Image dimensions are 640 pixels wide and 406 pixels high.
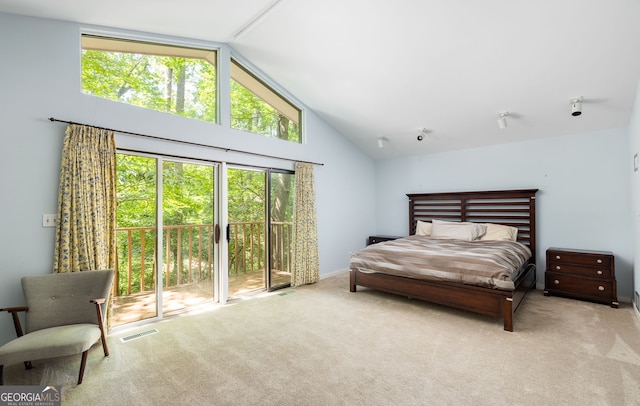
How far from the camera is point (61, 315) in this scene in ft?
7.97

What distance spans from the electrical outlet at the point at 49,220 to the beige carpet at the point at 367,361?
1193 mm

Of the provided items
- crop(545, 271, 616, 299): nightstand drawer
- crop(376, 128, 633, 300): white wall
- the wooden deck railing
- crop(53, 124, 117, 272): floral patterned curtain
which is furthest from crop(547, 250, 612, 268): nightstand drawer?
crop(53, 124, 117, 272): floral patterned curtain

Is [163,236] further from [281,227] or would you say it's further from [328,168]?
[328,168]

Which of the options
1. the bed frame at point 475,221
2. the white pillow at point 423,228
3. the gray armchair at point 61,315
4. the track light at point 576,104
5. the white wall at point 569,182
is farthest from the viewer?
the white pillow at point 423,228

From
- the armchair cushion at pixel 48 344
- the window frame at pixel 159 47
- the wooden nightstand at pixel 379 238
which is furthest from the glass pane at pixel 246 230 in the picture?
the wooden nightstand at pixel 379 238

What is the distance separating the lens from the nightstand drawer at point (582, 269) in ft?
11.7

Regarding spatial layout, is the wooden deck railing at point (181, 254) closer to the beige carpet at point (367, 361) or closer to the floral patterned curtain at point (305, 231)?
the floral patterned curtain at point (305, 231)

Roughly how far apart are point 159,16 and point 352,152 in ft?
12.8

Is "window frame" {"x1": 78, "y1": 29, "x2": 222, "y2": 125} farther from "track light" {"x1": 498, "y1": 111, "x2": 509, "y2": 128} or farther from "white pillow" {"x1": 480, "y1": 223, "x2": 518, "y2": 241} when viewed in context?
"white pillow" {"x1": 480, "y1": 223, "x2": 518, "y2": 241}

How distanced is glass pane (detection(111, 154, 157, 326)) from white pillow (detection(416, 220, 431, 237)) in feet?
14.6

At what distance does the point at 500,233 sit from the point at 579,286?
1.16 metres

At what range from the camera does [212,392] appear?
6.55 feet

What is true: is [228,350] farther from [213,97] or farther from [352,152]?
[352,152]

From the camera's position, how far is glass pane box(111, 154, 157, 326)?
10.7 feet
